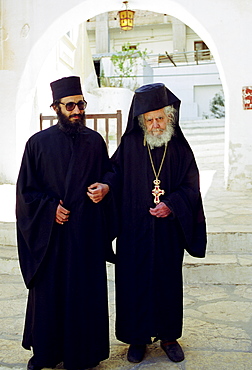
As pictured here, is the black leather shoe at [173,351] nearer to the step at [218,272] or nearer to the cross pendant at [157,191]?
the cross pendant at [157,191]

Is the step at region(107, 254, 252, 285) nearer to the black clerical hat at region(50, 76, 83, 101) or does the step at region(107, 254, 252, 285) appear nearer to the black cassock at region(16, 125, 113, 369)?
the black cassock at region(16, 125, 113, 369)

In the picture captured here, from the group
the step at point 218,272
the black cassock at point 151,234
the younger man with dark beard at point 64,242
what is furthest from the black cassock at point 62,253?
the step at point 218,272

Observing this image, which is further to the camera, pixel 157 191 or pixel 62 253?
pixel 157 191

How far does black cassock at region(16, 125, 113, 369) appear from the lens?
269 centimetres

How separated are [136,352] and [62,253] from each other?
82 cm

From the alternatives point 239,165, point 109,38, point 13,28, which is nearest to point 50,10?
point 13,28

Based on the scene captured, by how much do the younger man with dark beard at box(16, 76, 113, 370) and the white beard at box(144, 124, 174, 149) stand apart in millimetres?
376

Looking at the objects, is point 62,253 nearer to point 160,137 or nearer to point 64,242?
point 64,242

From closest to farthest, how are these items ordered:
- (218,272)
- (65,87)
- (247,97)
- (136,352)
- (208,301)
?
1. (65,87)
2. (136,352)
3. (208,301)
4. (218,272)
5. (247,97)

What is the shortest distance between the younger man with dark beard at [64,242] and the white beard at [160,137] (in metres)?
0.38

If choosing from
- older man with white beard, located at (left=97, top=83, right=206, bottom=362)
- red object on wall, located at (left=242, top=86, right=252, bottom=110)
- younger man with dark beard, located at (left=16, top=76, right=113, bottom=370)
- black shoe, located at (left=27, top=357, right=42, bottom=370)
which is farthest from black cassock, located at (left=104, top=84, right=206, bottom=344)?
red object on wall, located at (left=242, top=86, right=252, bottom=110)

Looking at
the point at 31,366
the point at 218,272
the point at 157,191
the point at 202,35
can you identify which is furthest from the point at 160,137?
the point at 202,35

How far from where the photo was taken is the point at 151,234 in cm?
294

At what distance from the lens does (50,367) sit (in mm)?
2777
